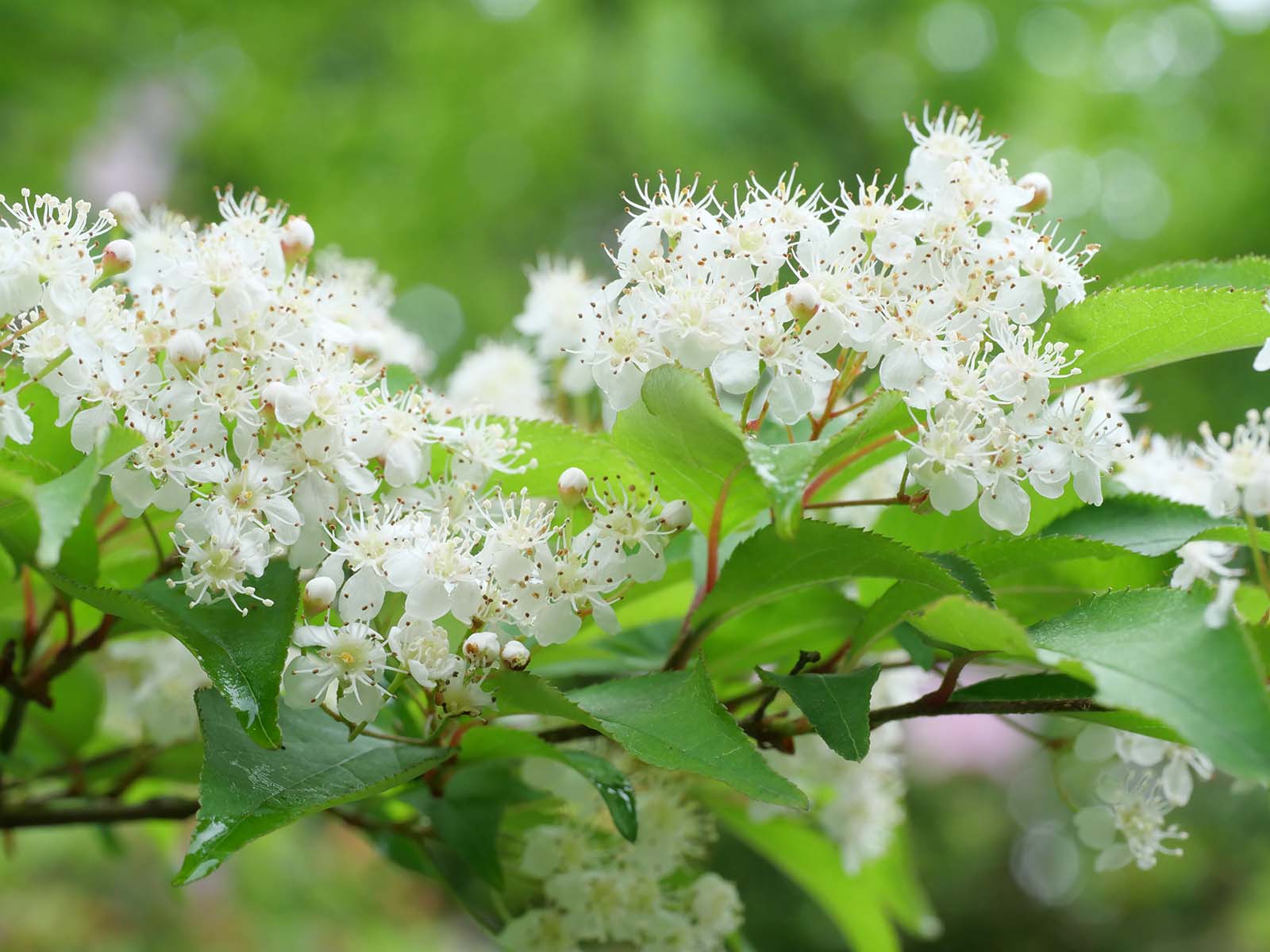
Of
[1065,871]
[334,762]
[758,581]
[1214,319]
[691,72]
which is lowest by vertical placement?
[334,762]

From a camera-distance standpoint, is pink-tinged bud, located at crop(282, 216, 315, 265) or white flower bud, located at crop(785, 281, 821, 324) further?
pink-tinged bud, located at crop(282, 216, 315, 265)

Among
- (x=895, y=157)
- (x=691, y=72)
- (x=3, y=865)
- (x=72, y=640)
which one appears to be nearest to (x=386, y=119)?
(x=691, y=72)

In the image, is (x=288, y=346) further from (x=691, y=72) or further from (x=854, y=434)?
(x=691, y=72)

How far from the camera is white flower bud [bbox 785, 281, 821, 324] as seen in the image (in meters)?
0.66

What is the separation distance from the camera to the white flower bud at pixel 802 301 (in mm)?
658

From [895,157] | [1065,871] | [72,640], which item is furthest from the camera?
[895,157]

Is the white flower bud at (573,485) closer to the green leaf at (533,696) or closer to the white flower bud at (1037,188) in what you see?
the green leaf at (533,696)

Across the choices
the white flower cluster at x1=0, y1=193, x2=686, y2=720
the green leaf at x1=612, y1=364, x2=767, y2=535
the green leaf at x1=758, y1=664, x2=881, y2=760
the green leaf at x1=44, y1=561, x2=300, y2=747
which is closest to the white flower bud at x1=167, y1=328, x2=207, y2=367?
the white flower cluster at x1=0, y1=193, x2=686, y2=720

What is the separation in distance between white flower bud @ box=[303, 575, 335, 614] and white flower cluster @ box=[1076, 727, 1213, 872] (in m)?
0.53

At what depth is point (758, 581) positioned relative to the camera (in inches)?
28.7

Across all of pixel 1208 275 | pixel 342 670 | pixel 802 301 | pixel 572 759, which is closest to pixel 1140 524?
pixel 1208 275

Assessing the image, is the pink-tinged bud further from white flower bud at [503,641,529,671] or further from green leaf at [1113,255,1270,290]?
green leaf at [1113,255,1270,290]

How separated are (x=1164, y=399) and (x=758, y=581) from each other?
3817 mm

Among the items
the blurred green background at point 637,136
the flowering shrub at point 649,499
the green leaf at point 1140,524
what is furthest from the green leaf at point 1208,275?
the blurred green background at point 637,136
